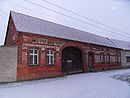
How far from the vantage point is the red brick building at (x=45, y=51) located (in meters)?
10.6

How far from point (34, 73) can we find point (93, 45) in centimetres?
999

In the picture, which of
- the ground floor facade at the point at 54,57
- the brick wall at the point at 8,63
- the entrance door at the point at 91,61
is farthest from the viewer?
the entrance door at the point at 91,61

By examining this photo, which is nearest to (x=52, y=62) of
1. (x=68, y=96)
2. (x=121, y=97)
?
(x=68, y=96)

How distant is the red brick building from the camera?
10.6 m

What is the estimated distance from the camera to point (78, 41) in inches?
594

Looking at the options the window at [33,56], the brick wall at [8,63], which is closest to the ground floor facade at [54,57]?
the window at [33,56]

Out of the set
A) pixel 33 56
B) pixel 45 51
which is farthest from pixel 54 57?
pixel 33 56

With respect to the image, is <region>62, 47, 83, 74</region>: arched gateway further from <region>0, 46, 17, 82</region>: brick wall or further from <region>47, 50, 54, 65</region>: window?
<region>0, 46, 17, 82</region>: brick wall

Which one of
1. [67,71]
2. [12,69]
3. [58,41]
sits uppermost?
[58,41]

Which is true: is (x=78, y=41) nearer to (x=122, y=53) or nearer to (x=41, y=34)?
(x=41, y=34)

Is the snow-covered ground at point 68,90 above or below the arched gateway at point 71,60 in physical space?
below

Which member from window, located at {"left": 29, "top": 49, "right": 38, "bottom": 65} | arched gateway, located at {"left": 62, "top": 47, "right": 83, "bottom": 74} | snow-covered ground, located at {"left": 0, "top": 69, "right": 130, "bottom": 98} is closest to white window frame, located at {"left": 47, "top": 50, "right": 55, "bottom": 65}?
window, located at {"left": 29, "top": 49, "right": 38, "bottom": 65}

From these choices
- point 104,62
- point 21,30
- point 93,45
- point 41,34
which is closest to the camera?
point 21,30

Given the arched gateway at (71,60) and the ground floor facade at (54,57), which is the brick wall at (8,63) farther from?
the arched gateway at (71,60)
